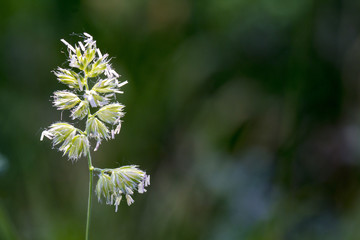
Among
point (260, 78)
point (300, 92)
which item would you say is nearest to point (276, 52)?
point (260, 78)

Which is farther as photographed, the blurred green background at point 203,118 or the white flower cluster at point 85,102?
the blurred green background at point 203,118

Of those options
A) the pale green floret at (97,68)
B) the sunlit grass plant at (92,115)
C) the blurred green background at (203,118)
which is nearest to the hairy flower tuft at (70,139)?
the sunlit grass plant at (92,115)

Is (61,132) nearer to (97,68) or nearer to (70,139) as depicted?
(70,139)

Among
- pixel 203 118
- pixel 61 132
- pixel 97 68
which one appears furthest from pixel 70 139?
pixel 203 118

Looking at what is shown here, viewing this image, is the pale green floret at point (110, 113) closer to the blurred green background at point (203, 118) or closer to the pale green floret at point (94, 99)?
the pale green floret at point (94, 99)

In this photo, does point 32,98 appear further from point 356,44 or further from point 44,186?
point 356,44

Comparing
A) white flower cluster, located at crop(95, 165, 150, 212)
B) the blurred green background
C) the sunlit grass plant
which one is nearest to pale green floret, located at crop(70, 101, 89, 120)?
the sunlit grass plant

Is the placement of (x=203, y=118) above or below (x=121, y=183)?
above
